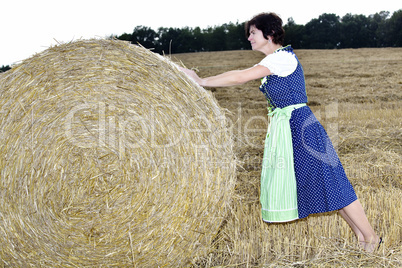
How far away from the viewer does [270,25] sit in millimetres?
2730

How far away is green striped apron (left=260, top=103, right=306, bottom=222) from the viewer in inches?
108

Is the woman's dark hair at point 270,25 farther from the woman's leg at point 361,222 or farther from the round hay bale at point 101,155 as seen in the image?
the woman's leg at point 361,222

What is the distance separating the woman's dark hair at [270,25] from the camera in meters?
2.73

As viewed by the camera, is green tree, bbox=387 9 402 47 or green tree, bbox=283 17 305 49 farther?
green tree, bbox=387 9 402 47

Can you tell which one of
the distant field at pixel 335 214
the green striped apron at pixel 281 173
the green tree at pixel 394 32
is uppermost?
the green tree at pixel 394 32

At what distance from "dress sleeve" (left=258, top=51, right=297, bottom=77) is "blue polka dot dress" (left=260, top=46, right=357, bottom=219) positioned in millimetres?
22

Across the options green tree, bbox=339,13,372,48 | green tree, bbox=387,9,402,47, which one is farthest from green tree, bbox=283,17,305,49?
green tree, bbox=387,9,402,47

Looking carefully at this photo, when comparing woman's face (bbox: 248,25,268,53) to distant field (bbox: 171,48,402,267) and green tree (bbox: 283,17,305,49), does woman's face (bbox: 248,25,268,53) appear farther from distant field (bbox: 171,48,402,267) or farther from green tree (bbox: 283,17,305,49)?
green tree (bbox: 283,17,305,49)

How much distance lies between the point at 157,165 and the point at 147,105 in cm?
39

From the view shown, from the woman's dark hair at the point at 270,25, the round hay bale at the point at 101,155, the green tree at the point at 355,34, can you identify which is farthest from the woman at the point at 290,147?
the green tree at the point at 355,34

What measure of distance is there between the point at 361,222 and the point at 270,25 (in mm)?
1445

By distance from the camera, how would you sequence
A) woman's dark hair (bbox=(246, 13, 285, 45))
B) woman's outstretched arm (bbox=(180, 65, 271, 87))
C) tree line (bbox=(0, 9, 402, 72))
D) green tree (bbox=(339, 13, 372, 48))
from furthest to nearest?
green tree (bbox=(339, 13, 372, 48)) → tree line (bbox=(0, 9, 402, 72)) → woman's dark hair (bbox=(246, 13, 285, 45)) → woman's outstretched arm (bbox=(180, 65, 271, 87))

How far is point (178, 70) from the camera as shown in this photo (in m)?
2.77

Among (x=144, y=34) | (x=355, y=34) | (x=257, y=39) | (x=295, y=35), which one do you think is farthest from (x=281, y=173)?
(x=355, y=34)
